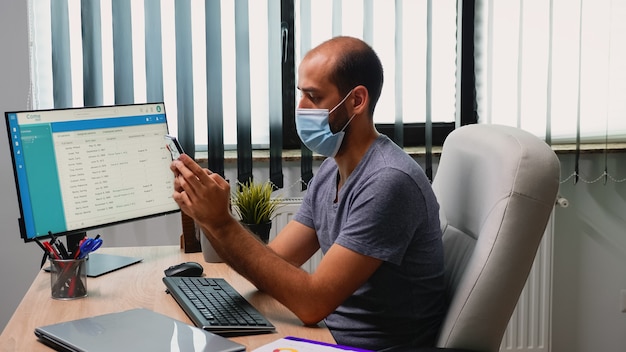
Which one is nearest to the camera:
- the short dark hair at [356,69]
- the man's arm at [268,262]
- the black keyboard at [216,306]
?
the black keyboard at [216,306]

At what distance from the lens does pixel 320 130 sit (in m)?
1.77

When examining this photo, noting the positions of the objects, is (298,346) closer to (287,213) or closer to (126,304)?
(126,304)

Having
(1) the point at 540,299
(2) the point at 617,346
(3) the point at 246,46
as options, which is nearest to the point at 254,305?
(3) the point at 246,46

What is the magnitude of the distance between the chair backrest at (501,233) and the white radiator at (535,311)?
139 centimetres

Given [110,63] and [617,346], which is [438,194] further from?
[617,346]

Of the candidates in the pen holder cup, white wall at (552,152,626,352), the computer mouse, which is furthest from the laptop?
white wall at (552,152,626,352)

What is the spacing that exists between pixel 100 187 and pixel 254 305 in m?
0.56

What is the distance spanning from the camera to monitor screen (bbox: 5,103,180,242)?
1798mm

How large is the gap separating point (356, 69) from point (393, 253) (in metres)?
0.43

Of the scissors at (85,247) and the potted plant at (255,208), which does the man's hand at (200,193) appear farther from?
the potted plant at (255,208)

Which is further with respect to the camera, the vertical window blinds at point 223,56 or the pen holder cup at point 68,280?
the vertical window blinds at point 223,56

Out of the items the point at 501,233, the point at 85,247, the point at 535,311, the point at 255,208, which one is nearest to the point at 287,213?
the point at 255,208

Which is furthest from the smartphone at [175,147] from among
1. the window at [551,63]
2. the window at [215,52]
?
the window at [551,63]

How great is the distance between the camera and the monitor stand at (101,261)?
1.88 m
